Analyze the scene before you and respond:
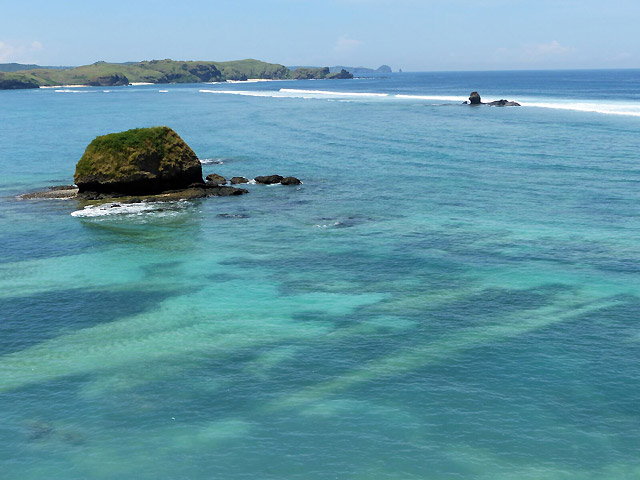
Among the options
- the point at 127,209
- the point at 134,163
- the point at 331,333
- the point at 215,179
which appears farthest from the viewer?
the point at 215,179

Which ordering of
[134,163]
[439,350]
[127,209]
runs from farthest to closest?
[134,163]
[127,209]
[439,350]

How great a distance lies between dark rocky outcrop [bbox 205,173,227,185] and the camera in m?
70.9

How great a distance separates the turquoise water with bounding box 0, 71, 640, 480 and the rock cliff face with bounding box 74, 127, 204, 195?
455 centimetres

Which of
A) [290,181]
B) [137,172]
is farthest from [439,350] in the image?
[137,172]

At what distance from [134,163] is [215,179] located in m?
10.1

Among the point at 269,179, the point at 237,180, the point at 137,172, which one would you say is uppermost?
the point at 137,172

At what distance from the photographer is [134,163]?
64438 mm

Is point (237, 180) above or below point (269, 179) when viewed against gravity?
below

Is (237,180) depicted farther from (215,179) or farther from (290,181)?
(290,181)

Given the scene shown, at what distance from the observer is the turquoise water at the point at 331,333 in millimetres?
22906

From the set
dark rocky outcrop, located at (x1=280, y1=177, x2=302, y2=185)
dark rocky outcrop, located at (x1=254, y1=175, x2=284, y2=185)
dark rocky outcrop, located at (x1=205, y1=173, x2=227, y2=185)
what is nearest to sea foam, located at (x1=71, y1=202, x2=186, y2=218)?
dark rocky outcrop, located at (x1=205, y1=173, x2=227, y2=185)

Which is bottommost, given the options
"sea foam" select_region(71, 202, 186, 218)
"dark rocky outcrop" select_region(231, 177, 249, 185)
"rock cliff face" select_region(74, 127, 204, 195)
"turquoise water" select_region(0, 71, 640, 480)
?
"turquoise water" select_region(0, 71, 640, 480)

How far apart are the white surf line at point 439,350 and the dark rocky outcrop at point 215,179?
44467 millimetres

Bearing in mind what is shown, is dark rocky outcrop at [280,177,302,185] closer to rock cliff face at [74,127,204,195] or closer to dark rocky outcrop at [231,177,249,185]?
dark rocky outcrop at [231,177,249,185]
